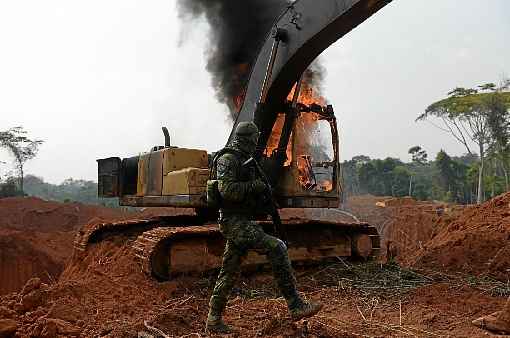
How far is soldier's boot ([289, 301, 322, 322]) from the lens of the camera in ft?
14.9

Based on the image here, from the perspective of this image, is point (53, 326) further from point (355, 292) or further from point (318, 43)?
point (318, 43)

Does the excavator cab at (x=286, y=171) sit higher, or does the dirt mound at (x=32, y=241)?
the excavator cab at (x=286, y=171)

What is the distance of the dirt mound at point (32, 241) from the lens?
13.1 meters

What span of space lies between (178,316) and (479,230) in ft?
22.6

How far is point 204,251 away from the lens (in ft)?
24.3

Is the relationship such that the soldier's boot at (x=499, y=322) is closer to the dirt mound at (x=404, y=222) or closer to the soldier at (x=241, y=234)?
the soldier at (x=241, y=234)

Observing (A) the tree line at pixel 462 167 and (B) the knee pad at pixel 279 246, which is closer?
(B) the knee pad at pixel 279 246

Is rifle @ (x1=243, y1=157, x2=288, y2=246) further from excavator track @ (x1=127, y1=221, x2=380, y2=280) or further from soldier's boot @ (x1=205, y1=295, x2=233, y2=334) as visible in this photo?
excavator track @ (x1=127, y1=221, x2=380, y2=280)

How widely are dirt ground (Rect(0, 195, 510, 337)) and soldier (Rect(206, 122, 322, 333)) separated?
23 cm

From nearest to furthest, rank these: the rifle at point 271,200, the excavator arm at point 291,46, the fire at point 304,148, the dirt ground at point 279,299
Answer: the rifle at point 271,200, the dirt ground at point 279,299, the excavator arm at point 291,46, the fire at point 304,148

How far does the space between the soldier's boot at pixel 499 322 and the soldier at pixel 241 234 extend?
5.22 feet

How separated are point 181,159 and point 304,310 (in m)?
4.24

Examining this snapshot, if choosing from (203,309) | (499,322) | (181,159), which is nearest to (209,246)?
(181,159)

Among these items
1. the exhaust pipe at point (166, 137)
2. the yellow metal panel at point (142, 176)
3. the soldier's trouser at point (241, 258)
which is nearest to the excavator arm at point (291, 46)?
the exhaust pipe at point (166, 137)
